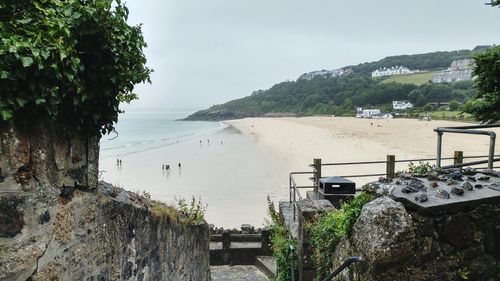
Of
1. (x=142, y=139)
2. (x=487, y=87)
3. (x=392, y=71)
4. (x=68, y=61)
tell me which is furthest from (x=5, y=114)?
(x=392, y=71)

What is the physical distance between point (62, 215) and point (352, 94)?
137 meters

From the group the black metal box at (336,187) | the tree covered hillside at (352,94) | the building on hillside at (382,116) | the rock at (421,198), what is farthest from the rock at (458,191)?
the building on hillside at (382,116)

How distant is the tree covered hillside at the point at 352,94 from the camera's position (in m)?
110

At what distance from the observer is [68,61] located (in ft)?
9.19

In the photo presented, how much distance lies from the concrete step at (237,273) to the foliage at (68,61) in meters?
7.42

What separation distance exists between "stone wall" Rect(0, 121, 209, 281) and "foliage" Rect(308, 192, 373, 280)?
211cm

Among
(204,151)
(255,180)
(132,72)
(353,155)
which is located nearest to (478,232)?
(132,72)

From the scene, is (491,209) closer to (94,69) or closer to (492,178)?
(492,178)

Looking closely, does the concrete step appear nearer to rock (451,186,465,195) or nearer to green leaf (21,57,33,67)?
rock (451,186,465,195)

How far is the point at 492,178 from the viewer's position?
11.4 feet

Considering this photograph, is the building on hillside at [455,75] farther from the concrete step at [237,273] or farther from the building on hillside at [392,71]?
the concrete step at [237,273]

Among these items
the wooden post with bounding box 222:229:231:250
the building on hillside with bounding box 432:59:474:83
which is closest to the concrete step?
the wooden post with bounding box 222:229:231:250

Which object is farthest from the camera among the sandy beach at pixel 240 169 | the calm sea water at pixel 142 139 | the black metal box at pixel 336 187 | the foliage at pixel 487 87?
the calm sea water at pixel 142 139

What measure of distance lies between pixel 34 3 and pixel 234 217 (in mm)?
16330
